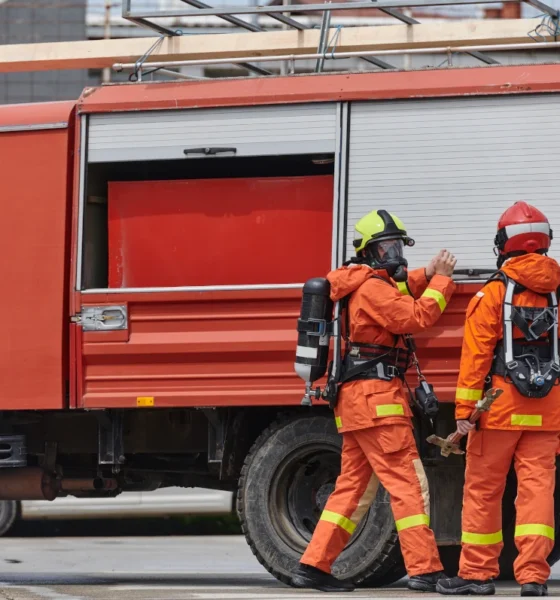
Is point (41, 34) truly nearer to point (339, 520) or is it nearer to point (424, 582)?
point (339, 520)

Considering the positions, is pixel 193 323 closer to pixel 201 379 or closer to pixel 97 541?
pixel 201 379

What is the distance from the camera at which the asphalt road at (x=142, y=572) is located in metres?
7.43

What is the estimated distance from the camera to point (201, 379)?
8.02 m

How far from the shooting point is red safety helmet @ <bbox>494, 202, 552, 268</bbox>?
23.6 feet

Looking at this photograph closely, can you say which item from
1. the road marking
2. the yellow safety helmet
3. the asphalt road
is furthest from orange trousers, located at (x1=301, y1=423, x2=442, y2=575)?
the road marking

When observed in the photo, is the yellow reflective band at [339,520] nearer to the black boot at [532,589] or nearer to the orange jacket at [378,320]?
the orange jacket at [378,320]

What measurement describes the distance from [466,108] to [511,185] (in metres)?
0.49

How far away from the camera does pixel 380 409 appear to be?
24.2 ft

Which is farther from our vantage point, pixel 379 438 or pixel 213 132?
pixel 213 132

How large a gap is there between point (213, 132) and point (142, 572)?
361cm

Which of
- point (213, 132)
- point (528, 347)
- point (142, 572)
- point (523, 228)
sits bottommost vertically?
point (142, 572)

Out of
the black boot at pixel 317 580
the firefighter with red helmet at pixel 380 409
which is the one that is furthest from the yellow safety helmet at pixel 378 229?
the black boot at pixel 317 580

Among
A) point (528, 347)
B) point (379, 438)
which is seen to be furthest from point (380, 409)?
point (528, 347)

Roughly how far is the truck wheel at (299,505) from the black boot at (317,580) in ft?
1.11
